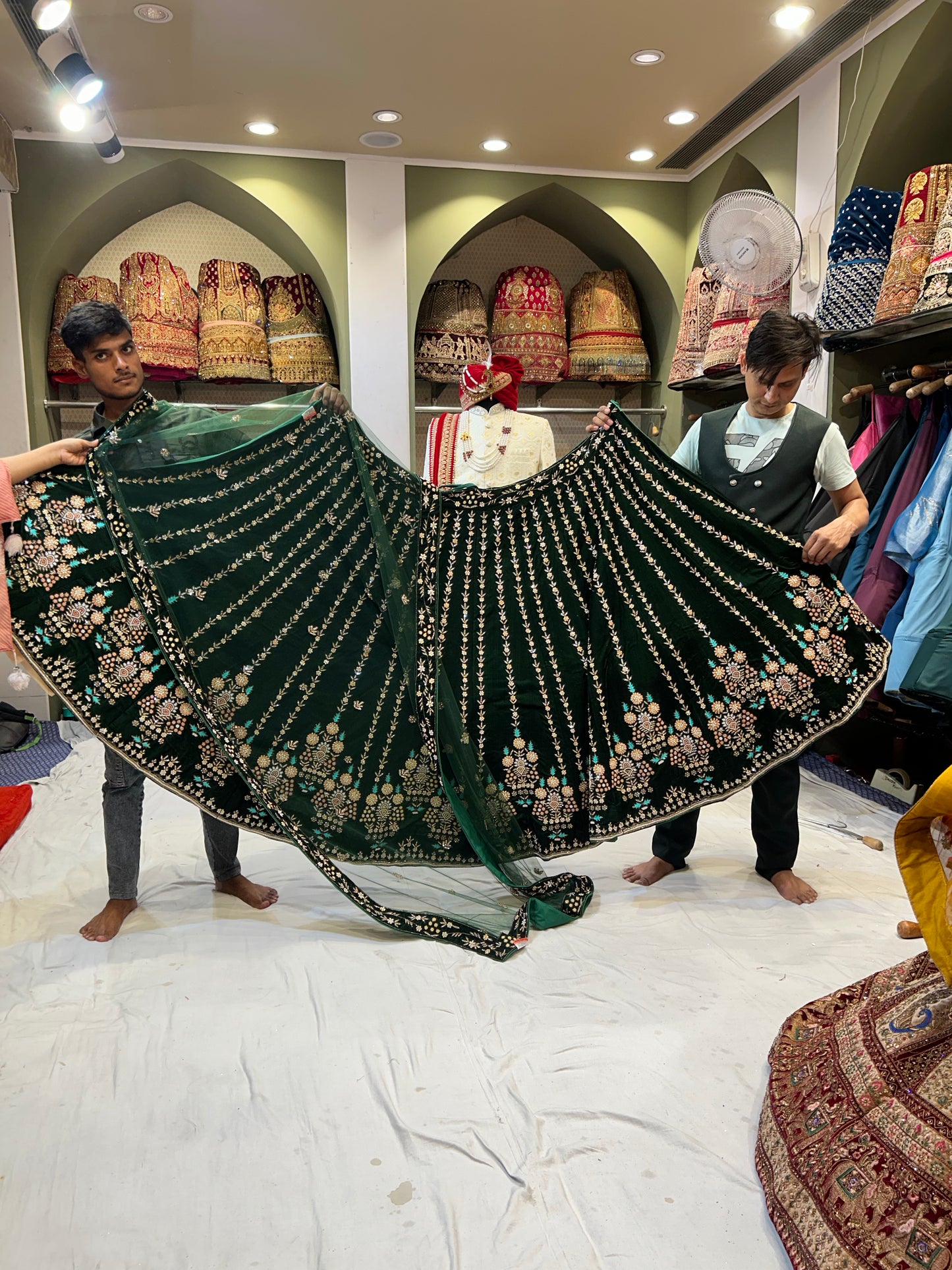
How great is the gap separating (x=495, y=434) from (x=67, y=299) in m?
2.33

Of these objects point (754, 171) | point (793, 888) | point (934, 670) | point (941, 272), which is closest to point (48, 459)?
point (793, 888)

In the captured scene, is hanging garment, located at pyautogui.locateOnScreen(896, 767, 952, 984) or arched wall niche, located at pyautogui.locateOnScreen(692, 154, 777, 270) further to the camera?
arched wall niche, located at pyautogui.locateOnScreen(692, 154, 777, 270)

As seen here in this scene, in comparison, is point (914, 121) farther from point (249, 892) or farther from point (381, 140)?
point (249, 892)

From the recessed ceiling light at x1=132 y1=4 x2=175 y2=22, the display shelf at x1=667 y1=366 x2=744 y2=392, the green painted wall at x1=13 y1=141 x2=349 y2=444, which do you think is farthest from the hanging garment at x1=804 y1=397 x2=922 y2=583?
the recessed ceiling light at x1=132 y1=4 x2=175 y2=22

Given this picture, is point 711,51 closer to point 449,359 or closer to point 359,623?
point 449,359

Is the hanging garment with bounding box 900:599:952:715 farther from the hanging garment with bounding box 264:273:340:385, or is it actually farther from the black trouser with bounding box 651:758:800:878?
the hanging garment with bounding box 264:273:340:385

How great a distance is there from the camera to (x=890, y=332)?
3.17 metres

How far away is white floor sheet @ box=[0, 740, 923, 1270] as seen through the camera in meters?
1.24

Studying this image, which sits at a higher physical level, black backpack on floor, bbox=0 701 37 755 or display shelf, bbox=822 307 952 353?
display shelf, bbox=822 307 952 353

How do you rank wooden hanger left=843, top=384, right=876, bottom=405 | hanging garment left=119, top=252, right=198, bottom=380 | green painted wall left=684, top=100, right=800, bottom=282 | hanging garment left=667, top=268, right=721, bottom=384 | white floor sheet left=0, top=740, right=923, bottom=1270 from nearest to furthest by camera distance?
white floor sheet left=0, top=740, right=923, bottom=1270 → wooden hanger left=843, top=384, right=876, bottom=405 → green painted wall left=684, top=100, right=800, bottom=282 → hanging garment left=667, top=268, right=721, bottom=384 → hanging garment left=119, top=252, right=198, bottom=380

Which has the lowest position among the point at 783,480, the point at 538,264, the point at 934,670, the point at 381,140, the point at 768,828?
the point at 768,828

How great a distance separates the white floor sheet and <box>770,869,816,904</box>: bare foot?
0.04 metres

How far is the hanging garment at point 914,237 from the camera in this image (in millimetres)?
2791

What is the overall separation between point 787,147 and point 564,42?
1.10m
